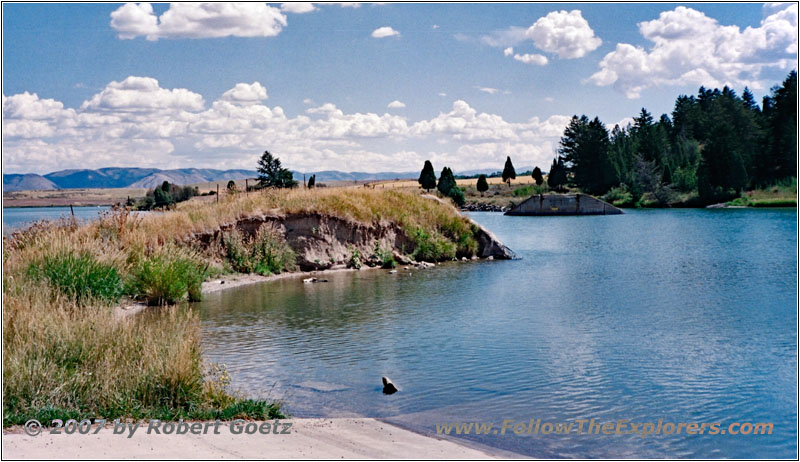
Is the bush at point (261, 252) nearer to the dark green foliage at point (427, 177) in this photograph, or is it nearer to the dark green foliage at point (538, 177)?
the dark green foliage at point (427, 177)

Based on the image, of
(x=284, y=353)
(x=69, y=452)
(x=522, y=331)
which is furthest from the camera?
(x=522, y=331)

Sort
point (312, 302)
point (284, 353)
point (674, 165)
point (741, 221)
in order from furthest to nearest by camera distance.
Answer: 1. point (674, 165)
2. point (741, 221)
3. point (312, 302)
4. point (284, 353)

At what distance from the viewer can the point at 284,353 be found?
14070 mm

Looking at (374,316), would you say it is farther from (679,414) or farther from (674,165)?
(674,165)

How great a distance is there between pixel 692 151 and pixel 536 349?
346 feet

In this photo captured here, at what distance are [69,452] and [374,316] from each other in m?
11.2

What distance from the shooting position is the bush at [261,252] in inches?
1029

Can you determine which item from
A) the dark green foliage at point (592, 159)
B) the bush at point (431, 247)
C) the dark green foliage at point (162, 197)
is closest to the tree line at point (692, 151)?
the dark green foliage at point (592, 159)

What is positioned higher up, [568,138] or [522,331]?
[568,138]

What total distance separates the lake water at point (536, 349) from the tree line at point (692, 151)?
6486 centimetres

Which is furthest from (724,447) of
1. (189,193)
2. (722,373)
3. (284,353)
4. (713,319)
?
(189,193)

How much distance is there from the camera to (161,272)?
19.7 m

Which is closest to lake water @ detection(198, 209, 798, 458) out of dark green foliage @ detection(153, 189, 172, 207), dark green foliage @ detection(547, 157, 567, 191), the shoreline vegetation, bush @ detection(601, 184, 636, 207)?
the shoreline vegetation

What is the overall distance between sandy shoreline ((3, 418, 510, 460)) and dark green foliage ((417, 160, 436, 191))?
87.7m
